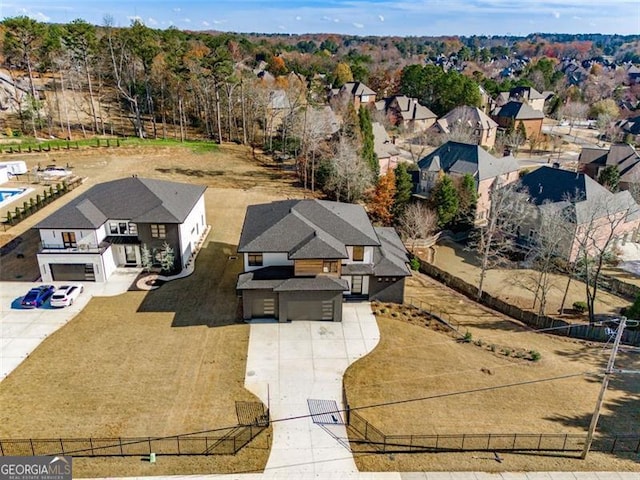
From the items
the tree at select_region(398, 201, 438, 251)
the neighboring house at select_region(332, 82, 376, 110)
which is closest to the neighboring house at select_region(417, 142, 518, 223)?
the tree at select_region(398, 201, 438, 251)

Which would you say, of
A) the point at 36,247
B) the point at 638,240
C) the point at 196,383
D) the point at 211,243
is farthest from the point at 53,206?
the point at 638,240

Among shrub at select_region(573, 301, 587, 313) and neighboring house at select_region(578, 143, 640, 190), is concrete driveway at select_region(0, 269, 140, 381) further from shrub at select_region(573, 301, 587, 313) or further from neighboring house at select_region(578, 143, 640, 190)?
neighboring house at select_region(578, 143, 640, 190)

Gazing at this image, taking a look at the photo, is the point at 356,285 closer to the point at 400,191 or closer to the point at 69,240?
the point at 400,191

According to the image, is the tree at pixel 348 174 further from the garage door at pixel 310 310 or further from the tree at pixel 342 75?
the tree at pixel 342 75

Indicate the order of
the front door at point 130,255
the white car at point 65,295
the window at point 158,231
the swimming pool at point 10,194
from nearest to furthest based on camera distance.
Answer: the white car at point 65,295 → the window at point 158,231 → the front door at point 130,255 → the swimming pool at point 10,194

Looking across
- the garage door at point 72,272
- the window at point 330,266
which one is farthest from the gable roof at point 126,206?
the window at point 330,266
